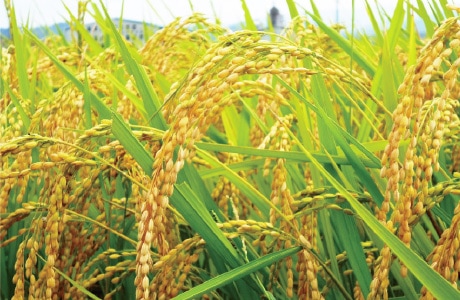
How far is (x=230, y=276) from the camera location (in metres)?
1.10

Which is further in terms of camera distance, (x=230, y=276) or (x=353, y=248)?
(x=353, y=248)

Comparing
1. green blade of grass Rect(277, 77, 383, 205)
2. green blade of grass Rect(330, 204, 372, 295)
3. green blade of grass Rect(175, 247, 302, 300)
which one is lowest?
green blade of grass Rect(330, 204, 372, 295)

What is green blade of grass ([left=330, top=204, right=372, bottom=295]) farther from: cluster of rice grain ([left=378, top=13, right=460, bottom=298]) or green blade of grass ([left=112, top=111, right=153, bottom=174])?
green blade of grass ([left=112, top=111, right=153, bottom=174])

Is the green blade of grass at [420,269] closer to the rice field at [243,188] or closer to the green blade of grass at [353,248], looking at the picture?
the rice field at [243,188]

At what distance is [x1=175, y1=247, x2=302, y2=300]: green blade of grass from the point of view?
1062 mm

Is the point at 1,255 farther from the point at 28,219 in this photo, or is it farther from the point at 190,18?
the point at 190,18

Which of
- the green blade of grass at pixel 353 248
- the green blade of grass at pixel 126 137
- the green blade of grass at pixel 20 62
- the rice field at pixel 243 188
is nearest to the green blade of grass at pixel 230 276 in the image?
the rice field at pixel 243 188

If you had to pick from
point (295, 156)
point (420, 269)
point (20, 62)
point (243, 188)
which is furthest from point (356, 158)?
point (20, 62)

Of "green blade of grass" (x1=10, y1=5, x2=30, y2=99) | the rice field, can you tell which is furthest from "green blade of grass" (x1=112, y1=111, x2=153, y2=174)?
"green blade of grass" (x1=10, y1=5, x2=30, y2=99)

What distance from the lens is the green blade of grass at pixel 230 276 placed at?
1.06m

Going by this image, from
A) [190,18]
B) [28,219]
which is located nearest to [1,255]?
[28,219]

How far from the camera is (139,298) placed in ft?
3.18

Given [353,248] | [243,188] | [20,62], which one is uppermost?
[20,62]

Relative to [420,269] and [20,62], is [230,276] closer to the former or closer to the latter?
[420,269]
